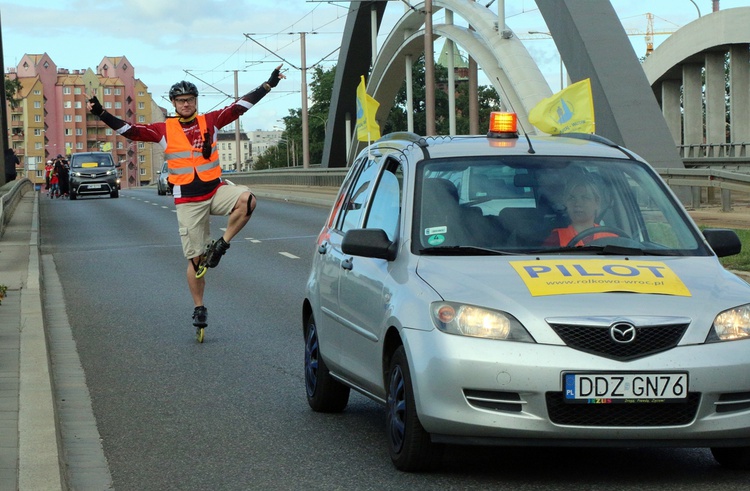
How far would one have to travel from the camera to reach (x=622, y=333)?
5445 millimetres

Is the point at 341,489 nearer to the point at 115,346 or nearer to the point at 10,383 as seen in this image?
the point at 10,383

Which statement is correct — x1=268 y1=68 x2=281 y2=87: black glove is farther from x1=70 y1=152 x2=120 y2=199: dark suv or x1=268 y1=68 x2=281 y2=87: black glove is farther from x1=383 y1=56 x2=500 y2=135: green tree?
x1=383 y1=56 x2=500 y2=135: green tree

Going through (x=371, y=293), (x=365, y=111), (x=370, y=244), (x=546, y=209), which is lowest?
(x=371, y=293)

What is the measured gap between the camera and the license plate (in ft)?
17.8

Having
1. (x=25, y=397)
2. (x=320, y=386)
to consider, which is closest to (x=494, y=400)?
(x=320, y=386)

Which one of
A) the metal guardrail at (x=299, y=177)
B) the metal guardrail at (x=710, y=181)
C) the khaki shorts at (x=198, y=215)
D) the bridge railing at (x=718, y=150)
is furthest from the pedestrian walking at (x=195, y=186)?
the metal guardrail at (x=299, y=177)

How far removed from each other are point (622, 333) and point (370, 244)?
139 centimetres

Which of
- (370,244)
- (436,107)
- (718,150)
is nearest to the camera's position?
(370,244)

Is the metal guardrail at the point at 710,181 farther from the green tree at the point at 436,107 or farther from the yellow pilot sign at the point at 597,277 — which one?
the green tree at the point at 436,107

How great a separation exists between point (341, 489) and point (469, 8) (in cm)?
4607

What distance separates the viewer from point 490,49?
1998 inches

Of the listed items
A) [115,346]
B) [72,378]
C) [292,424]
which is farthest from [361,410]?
[115,346]

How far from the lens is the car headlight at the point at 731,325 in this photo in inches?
218

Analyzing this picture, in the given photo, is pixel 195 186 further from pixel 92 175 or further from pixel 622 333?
pixel 92 175
